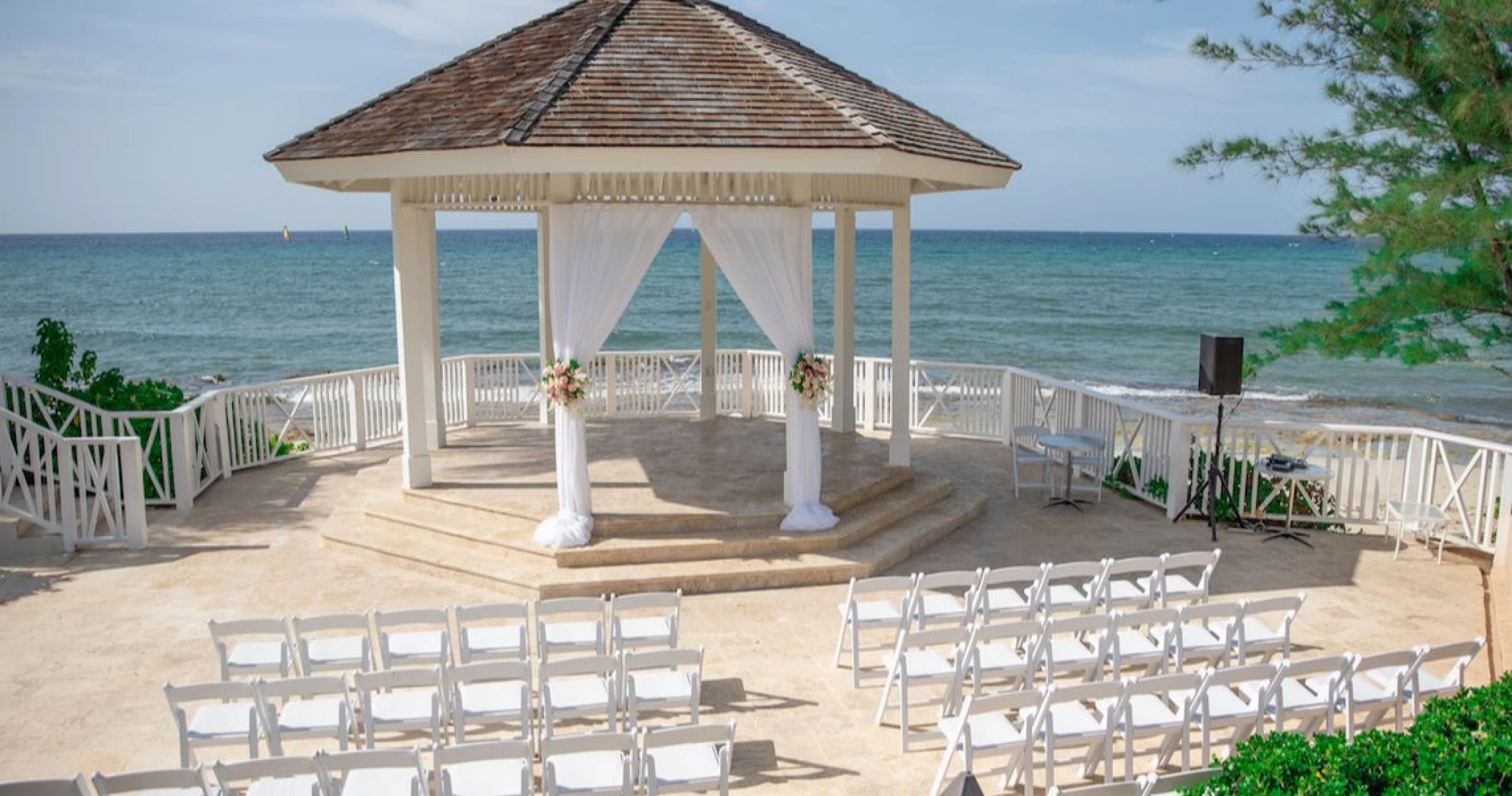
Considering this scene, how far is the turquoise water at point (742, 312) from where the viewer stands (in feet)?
114

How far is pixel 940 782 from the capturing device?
5633 mm

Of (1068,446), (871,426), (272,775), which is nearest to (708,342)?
(871,426)

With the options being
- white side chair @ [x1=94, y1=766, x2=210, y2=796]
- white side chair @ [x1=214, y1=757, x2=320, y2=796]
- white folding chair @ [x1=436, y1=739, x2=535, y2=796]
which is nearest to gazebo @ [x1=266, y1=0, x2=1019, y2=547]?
white folding chair @ [x1=436, y1=739, x2=535, y2=796]

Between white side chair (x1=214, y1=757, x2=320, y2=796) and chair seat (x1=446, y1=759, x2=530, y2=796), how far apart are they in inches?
23.7

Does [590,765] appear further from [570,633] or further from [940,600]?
[940,600]

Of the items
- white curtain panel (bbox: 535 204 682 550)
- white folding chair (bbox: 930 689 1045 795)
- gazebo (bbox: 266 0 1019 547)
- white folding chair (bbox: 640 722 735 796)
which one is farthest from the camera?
white curtain panel (bbox: 535 204 682 550)

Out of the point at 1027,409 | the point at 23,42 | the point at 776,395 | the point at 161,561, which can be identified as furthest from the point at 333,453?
the point at 23,42

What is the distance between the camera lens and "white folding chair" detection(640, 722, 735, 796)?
5.02 m

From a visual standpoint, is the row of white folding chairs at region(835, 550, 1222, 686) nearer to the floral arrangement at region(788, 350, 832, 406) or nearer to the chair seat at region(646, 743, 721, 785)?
the chair seat at region(646, 743, 721, 785)

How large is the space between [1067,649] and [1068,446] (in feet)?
15.7

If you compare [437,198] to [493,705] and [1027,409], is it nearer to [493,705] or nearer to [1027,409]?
[493,705]

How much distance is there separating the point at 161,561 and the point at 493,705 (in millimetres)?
5538

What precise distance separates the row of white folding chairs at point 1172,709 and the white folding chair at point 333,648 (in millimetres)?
3416

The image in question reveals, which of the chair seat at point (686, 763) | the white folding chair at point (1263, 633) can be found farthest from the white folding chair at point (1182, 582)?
the chair seat at point (686, 763)
